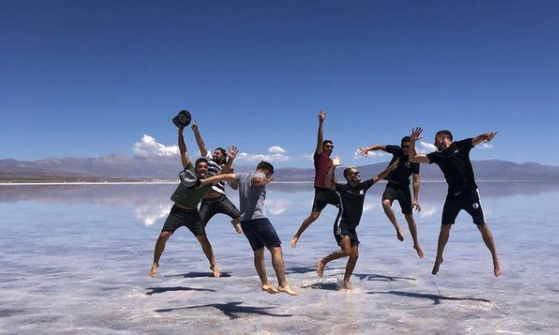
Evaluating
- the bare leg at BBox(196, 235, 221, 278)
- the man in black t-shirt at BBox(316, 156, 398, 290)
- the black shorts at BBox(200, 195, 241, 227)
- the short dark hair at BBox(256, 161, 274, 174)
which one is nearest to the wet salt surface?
the bare leg at BBox(196, 235, 221, 278)

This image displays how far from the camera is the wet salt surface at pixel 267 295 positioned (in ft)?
17.7

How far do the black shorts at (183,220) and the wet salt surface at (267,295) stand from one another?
0.80 m

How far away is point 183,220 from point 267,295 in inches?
73.4

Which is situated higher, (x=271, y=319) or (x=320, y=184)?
(x=320, y=184)

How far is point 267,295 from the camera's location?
681 centimetres

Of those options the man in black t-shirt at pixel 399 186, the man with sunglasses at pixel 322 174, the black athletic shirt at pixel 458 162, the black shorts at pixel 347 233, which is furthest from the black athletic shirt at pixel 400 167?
the black shorts at pixel 347 233

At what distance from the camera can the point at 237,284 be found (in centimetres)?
751

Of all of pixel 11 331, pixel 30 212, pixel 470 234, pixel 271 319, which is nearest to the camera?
pixel 11 331

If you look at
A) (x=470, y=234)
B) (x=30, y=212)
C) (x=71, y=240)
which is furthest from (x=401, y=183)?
(x=30, y=212)

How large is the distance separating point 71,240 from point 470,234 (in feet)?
32.9

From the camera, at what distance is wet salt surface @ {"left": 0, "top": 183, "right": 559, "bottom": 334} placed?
5.38 m

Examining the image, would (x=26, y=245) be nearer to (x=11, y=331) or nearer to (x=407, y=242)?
(x=11, y=331)

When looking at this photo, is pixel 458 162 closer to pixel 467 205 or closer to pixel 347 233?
pixel 467 205

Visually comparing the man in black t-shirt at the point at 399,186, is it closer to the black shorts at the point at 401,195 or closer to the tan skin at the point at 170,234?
the black shorts at the point at 401,195
